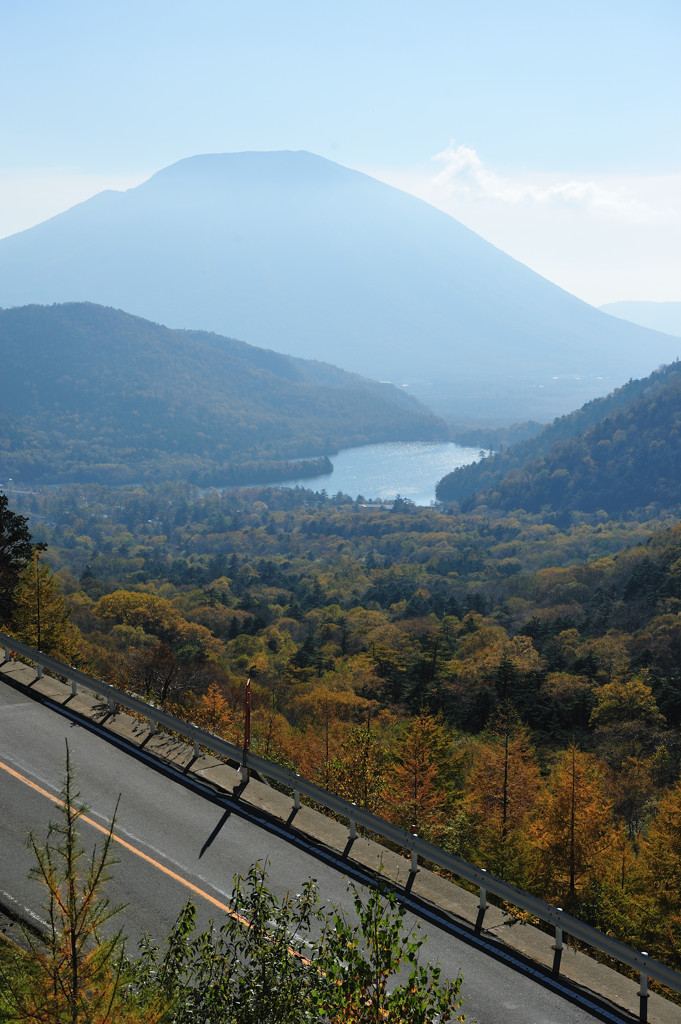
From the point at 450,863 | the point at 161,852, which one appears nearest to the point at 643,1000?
the point at 450,863

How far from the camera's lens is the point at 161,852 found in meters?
14.3

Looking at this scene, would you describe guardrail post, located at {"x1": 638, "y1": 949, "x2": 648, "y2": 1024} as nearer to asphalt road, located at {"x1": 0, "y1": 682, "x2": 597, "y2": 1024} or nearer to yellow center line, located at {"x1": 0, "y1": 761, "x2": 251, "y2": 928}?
asphalt road, located at {"x1": 0, "y1": 682, "x2": 597, "y2": 1024}

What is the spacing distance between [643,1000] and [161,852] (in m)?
7.31

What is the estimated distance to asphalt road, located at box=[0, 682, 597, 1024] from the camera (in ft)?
37.9

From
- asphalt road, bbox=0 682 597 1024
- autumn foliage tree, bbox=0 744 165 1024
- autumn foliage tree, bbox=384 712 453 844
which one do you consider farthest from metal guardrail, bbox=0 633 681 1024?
autumn foliage tree, bbox=384 712 453 844

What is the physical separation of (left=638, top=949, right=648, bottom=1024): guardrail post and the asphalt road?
2.37ft

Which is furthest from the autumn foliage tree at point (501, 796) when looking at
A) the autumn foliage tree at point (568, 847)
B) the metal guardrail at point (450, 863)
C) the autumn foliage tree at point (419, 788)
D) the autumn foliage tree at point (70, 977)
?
the autumn foliage tree at point (70, 977)

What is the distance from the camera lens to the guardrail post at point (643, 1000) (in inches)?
437

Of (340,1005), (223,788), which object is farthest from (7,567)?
(340,1005)

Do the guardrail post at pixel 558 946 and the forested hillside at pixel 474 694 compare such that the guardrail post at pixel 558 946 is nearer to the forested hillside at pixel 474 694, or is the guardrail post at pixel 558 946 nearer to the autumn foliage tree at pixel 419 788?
the forested hillside at pixel 474 694

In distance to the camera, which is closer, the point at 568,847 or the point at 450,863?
the point at 450,863

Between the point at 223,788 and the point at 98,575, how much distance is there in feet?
539

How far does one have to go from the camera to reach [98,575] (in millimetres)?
174500

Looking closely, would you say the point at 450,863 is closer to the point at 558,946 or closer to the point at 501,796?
the point at 558,946
